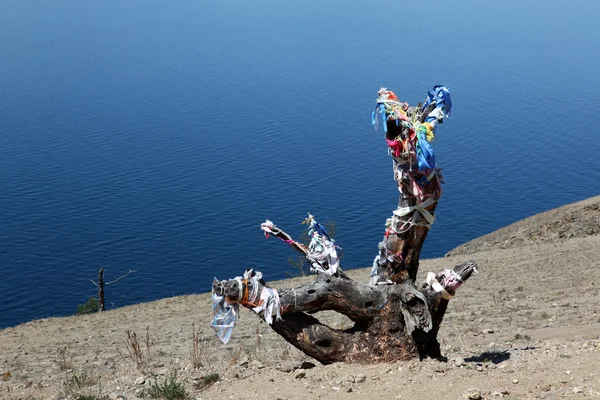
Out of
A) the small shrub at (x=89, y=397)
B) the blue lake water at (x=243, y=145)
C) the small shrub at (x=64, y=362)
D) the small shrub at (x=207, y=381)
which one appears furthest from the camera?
the blue lake water at (x=243, y=145)

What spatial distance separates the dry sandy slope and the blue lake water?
56.4ft

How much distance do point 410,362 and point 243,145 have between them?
147 feet

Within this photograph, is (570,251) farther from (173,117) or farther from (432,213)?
(173,117)

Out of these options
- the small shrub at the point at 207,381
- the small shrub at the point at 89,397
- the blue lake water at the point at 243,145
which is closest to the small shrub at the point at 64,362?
the small shrub at the point at 89,397

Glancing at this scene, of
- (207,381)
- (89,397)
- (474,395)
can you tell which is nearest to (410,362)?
(474,395)

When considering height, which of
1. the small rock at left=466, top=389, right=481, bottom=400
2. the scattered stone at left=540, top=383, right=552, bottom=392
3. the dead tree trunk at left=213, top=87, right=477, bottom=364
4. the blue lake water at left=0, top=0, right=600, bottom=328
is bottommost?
the small rock at left=466, top=389, right=481, bottom=400

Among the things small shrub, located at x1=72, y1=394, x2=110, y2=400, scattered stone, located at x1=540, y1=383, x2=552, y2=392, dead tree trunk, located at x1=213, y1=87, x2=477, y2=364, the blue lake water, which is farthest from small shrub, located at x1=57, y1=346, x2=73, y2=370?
the blue lake water

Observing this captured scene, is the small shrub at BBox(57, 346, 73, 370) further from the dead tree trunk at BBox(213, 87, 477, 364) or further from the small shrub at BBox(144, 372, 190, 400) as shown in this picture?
the dead tree trunk at BBox(213, 87, 477, 364)

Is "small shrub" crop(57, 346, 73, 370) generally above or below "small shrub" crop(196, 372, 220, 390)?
above

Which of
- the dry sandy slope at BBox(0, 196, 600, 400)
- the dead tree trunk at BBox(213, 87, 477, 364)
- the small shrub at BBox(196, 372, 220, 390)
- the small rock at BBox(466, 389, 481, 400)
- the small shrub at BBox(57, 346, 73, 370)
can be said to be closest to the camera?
the small rock at BBox(466, 389, 481, 400)

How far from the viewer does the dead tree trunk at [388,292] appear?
33.2 ft

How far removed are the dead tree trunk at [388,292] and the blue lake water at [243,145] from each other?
94.4 feet

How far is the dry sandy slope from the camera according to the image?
30.6 feet

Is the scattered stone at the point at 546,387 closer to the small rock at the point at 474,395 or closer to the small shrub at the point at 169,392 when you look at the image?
the small rock at the point at 474,395
